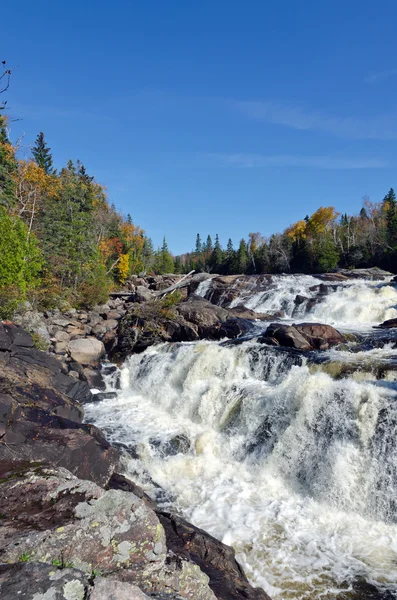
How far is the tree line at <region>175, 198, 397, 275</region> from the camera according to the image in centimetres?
4684

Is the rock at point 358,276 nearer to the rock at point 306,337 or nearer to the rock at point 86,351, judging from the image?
the rock at point 306,337

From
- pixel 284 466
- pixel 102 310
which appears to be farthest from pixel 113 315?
pixel 284 466

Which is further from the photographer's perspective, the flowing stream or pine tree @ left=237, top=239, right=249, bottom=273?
pine tree @ left=237, top=239, right=249, bottom=273

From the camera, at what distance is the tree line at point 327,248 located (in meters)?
46.8

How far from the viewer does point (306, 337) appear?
14609 mm

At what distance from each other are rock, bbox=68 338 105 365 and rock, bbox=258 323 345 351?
9458mm

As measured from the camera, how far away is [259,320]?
21.4 meters

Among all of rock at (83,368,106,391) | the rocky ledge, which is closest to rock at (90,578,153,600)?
the rocky ledge

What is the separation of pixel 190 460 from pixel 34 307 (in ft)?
52.0

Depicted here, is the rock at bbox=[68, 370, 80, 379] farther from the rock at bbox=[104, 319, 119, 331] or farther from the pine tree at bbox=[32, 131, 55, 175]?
the pine tree at bbox=[32, 131, 55, 175]

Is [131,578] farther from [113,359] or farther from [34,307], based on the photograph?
[34,307]

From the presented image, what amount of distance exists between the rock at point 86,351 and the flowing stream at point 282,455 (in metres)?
3.94

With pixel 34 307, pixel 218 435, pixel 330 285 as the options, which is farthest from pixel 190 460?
pixel 330 285

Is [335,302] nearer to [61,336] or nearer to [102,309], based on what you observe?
[61,336]
